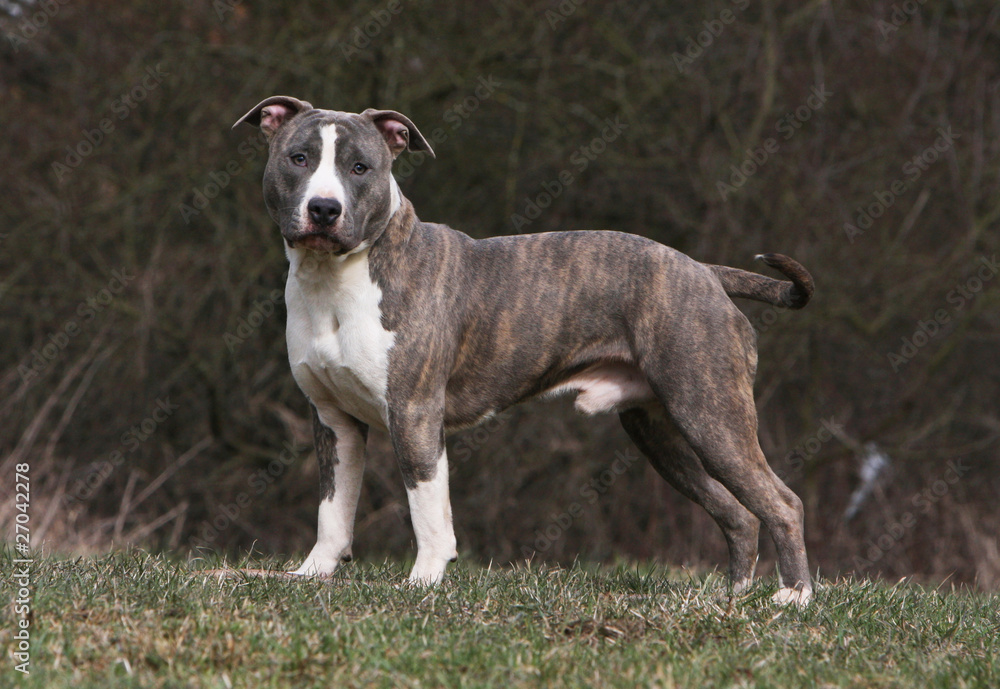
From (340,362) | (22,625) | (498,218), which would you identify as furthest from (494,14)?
(22,625)

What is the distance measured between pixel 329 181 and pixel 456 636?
6.12ft

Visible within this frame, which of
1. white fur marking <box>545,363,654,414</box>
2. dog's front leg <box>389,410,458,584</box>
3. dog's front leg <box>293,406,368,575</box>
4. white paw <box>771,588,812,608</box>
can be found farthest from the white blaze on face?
white paw <box>771,588,812,608</box>

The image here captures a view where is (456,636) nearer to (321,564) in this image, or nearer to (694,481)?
(321,564)

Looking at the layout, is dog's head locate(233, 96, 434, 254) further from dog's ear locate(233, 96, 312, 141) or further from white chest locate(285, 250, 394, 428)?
white chest locate(285, 250, 394, 428)

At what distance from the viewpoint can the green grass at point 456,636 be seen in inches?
131

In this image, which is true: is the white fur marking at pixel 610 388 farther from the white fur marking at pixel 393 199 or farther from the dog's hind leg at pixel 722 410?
the white fur marking at pixel 393 199

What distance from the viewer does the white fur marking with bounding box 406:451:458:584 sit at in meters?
4.73

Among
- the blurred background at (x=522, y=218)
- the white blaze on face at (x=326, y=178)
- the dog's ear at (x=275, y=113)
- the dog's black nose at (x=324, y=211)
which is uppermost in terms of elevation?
the dog's ear at (x=275, y=113)

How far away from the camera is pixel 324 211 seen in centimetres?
436

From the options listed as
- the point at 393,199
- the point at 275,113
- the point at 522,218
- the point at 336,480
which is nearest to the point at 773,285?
the point at 393,199

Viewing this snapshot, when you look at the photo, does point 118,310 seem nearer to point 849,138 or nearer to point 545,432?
point 545,432

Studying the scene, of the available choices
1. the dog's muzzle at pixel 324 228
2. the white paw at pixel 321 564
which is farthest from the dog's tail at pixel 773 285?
the white paw at pixel 321 564

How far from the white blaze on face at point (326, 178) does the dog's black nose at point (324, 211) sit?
0.02 m

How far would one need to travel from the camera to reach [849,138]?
10.8 m
